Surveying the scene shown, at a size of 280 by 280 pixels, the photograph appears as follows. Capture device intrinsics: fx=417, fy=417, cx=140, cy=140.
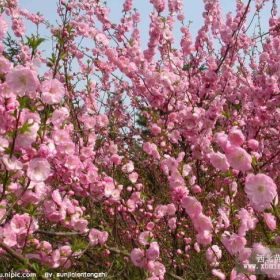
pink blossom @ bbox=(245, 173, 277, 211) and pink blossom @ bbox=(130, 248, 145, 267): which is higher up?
pink blossom @ bbox=(245, 173, 277, 211)

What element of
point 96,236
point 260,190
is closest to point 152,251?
point 96,236

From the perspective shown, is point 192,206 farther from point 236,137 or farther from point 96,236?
point 96,236

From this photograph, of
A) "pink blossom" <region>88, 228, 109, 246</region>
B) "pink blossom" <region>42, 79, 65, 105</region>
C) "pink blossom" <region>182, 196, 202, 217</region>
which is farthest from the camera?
"pink blossom" <region>88, 228, 109, 246</region>

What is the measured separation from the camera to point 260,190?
2037 mm

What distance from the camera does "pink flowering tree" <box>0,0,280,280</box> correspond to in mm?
2264

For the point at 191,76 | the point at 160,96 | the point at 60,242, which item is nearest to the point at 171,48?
the point at 191,76

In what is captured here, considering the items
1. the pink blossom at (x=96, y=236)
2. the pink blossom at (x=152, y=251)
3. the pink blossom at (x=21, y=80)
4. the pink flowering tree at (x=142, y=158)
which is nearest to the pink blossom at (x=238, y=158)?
the pink flowering tree at (x=142, y=158)

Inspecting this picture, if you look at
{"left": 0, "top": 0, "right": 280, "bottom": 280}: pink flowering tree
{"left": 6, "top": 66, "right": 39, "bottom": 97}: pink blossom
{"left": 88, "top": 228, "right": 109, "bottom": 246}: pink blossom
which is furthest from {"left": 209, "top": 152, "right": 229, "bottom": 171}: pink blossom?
{"left": 88, "top": 228, "right": 109, "bottom": 246}: pink blossom

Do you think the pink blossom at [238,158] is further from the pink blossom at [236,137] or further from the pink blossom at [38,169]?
the pink blossom at [38,169]

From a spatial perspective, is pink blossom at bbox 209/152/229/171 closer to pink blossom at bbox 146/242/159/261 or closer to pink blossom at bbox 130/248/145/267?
pink blossom at bbox 146/242/159/261

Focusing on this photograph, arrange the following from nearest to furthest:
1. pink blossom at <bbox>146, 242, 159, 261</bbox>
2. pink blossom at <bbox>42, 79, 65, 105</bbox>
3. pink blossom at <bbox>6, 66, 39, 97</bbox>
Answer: pink blossom at <bbox>6, 66, 39, 97</bbox> < pink blossom at <bbox>42, 79, 65, 105</bbox> < pink blossom at <bbox>146, 242, 159, 261</bbox>

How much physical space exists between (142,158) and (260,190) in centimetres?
341

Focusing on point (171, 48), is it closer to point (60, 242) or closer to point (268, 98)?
point (268, 98)

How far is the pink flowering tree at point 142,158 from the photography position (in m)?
2.26
